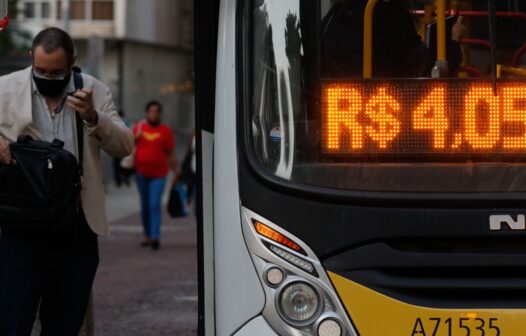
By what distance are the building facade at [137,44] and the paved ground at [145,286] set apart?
29702 mm

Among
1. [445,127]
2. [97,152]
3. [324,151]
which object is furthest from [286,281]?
[97,152]

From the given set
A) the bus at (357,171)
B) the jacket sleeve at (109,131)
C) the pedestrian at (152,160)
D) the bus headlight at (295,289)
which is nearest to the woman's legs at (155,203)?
the pedestrian at (152,160)

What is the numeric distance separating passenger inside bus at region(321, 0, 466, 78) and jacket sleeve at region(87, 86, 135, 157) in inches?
46.3

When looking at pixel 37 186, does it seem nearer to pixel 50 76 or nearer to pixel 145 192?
pixel 50 76

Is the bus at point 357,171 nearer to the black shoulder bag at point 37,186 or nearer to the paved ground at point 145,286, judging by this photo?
the black shoulder bag at point 37,186

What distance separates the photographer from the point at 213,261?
537 centimetres

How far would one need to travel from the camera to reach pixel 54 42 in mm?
5793

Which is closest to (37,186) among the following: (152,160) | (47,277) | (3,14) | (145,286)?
(47,277)

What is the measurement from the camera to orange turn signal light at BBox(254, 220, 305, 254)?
494 centimetres

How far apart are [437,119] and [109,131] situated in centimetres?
157

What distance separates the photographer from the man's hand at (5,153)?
18.6 feet

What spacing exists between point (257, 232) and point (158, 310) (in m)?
5.96

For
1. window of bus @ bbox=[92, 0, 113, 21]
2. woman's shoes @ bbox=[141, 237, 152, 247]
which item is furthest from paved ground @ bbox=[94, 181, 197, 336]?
window of bus @ bbox=[92, 0, 113, 21]

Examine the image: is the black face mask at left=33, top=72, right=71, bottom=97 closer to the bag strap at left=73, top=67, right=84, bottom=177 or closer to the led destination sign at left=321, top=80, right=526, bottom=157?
the bag strap at left=73, top=67, right=84, bottom=177
